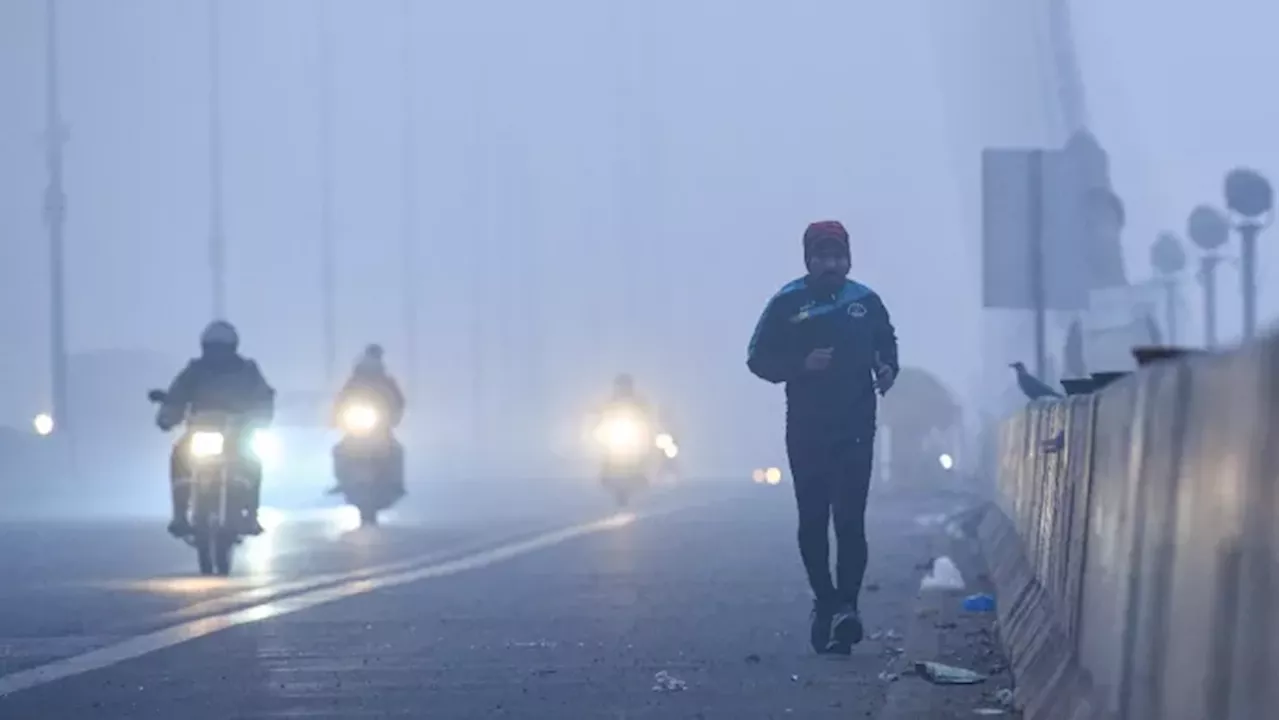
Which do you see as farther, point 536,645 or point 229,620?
point 229,620

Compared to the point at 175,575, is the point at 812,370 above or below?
above

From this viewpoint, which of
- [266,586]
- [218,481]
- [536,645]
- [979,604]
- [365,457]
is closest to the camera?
[536,645]

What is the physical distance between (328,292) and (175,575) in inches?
2775

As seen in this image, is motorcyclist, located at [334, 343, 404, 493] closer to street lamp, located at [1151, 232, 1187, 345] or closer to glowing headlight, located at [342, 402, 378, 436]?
glowing headlight, located at [342, 402, 378, 436]

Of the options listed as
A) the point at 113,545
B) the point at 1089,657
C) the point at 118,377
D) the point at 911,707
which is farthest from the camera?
the point at 118,377

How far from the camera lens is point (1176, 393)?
19.2ft

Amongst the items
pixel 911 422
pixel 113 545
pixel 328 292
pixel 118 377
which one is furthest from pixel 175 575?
pixel 118 377

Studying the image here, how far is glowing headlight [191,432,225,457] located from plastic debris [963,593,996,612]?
7.53 meters

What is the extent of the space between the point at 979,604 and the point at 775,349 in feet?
9.74

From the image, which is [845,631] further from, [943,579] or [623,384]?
[623,384]

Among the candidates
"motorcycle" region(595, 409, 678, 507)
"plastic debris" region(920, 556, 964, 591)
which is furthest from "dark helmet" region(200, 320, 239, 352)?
"motorcycle" region(595, 409, 678, 507)

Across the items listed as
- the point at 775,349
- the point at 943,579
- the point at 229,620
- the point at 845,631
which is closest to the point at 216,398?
the point at 229,620

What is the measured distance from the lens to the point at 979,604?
1423 centimetres

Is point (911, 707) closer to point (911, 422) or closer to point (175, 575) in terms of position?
point (175, 575)
